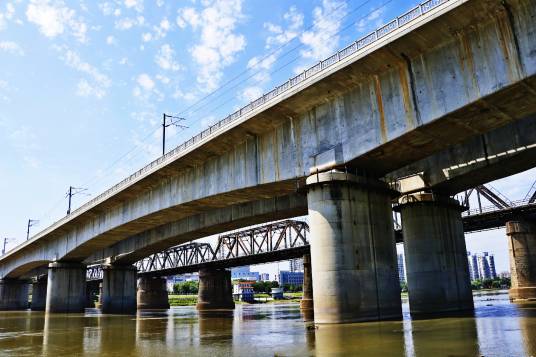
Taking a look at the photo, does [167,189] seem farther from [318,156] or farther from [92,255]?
[92,255]

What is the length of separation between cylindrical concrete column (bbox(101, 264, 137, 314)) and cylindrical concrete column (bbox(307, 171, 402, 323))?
44.6m

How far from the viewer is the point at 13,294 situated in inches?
3703

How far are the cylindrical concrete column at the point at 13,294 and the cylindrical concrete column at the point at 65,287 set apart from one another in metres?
38.4

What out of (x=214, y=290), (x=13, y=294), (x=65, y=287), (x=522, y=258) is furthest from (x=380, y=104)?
(x=13, y=294)

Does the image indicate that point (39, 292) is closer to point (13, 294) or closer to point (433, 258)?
point (13, 294)

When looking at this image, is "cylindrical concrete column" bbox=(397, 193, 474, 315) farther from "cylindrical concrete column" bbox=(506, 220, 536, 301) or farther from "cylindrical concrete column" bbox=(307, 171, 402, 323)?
"cylindrical concrete column" bbox=(506, 220, 536, 301)

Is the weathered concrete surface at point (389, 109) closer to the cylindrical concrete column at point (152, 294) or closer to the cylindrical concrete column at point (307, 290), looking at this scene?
the cylindrical concrete column at point (307, 290)

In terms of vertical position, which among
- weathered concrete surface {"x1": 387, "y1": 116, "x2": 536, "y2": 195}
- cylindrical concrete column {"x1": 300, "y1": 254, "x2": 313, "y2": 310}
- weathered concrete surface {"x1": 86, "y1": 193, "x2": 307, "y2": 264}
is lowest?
cylindrical concrete column {"x1": 300, "y1": 254, "x2": 313, "y2": 310}

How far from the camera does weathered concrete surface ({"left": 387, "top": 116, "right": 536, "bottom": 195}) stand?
25812mm

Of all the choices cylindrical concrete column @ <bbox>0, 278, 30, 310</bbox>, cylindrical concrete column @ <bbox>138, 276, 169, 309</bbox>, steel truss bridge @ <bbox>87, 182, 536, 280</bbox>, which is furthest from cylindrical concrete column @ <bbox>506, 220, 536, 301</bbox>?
cylindrical concrete column @ <bbox>0, 278, 30, 310</bbox>

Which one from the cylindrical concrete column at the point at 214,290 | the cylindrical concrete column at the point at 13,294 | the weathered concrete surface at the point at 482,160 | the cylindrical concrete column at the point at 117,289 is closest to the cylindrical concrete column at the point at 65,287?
the cylindrical concrete column at the point at 117,289

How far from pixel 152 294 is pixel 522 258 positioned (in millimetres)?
70053

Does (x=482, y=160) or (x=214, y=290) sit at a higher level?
(x=482, y=160)

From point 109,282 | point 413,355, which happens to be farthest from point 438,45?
point 109,282
